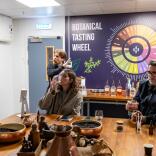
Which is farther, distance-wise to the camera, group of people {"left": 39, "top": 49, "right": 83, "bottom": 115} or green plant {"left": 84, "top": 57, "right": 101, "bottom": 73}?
green plant {"left": 84, "top": 57, "right": 101, "bottom": 73}

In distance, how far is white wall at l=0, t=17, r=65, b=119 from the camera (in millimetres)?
5042

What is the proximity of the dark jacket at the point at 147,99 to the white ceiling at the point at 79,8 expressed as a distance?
1616mm

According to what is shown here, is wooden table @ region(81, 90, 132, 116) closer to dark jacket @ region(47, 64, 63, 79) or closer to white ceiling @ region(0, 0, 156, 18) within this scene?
dark jacket @ region(47, 64, 63, 79)

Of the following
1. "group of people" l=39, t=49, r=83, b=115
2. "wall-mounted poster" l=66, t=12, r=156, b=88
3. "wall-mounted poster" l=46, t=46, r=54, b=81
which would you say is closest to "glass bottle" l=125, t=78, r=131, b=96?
"wall-mounted poster" l=66, t=12, r=156, b=88

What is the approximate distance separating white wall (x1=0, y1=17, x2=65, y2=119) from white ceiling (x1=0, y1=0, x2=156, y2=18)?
0.94 feet

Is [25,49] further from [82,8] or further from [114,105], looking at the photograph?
[114,105]

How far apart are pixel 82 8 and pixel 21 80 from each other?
2180 mm

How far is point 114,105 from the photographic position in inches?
184

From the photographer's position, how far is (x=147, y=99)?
103 inches

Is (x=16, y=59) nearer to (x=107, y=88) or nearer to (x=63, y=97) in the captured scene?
(x=107, y=88)

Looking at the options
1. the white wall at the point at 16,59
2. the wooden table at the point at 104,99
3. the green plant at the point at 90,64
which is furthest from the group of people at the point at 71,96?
the white wall at the point at 16,59

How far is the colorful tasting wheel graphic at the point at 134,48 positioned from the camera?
15.0 ft

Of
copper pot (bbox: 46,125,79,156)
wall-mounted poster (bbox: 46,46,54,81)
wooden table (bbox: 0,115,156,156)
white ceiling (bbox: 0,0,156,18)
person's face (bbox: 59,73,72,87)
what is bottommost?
wooden table (bbox: 0,115,156,156)

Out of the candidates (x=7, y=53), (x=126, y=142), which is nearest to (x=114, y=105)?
(x=7, y=53)
